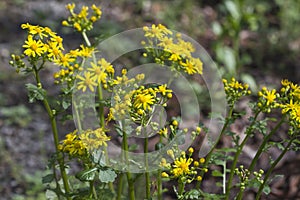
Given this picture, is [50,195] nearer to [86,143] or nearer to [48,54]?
[86,143]

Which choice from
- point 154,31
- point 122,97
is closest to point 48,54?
point 122,97

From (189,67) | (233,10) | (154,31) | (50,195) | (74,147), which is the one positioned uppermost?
(233,10)

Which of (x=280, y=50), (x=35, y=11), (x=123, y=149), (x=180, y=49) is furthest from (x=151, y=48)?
(x=35, y=11)

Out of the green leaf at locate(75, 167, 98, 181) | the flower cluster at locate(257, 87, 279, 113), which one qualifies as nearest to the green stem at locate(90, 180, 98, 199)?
the green leaf at locate(75, 167, 98, 181)

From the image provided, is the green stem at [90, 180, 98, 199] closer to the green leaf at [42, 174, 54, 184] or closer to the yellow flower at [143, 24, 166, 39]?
the green leaf at [42, 174, 54, 184]

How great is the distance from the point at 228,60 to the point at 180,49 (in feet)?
7.79

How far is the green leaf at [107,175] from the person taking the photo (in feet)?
5.74

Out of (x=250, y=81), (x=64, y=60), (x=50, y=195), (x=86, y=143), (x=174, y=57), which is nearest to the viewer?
(x=86, y=143)

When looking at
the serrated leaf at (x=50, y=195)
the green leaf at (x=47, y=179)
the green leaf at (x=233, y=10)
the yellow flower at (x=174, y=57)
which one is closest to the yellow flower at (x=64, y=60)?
the yellow flower at (x=174, y=57)

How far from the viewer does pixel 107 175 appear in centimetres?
177

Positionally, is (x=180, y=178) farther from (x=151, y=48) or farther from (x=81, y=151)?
(x=151, y=48)

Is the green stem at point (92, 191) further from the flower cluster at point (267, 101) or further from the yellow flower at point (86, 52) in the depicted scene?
the flower cluster at point (267, 101)

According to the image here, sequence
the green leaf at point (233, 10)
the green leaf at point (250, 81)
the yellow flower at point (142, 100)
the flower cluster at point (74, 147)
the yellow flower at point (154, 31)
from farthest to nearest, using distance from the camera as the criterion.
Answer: the green leaf at point (233, 10) < the green leaf at point (250, 81) < the yellow flower at point (154, 31) < the flower cluster at point (74, 147) < the yellow flower at point (142, 100)

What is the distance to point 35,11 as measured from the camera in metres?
5.44
